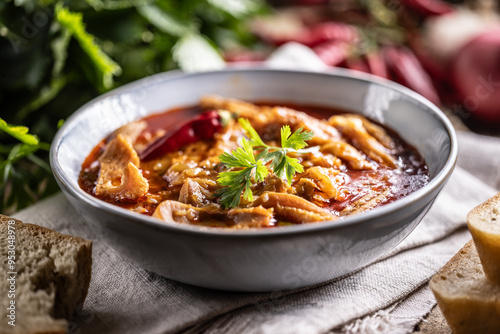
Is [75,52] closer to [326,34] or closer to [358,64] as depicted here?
[326,34]

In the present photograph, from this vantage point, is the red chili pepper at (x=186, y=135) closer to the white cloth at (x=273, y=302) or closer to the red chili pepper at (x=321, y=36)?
the white cloth at (x=273, y=302)

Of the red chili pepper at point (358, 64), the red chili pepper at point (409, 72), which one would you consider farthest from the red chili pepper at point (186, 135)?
the red chili pepper at point (409, 72)

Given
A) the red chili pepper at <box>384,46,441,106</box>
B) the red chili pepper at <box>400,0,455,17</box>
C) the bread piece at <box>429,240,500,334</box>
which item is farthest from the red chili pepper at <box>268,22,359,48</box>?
the bread piece at <box>429,240,500,334</box>

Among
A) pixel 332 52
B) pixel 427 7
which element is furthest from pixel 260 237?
pixel 427 7

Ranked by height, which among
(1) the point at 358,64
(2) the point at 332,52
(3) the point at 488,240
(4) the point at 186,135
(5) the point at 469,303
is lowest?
(1) the point at 358,64

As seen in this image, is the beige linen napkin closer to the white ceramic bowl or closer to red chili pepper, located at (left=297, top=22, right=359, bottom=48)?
the white ceramic bowl
